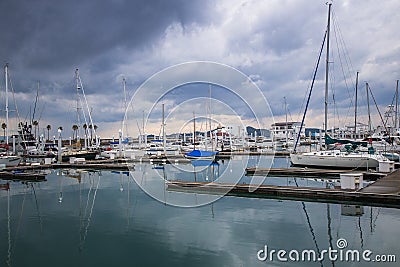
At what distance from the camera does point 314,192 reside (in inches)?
680

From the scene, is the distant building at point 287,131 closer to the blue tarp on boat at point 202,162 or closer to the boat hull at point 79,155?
the blue tarp on boat at point 202,162

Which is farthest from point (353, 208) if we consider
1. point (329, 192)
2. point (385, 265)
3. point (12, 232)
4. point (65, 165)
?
point (65, 165)

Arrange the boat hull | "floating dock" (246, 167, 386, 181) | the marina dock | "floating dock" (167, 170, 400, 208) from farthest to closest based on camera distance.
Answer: the boat hull, "floating dock" (246, 167, 386, 181), the marina dock, "floating dock" (167, 170, 400, 208)

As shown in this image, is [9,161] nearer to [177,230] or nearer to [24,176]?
[24,176]

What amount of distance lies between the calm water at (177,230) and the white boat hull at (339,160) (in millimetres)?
15499

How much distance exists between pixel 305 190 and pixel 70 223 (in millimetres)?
12183

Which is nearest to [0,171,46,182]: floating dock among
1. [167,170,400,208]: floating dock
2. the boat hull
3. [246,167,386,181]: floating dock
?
[167,170,400,208]: floating dock

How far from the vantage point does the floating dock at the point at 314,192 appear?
15.1 metres

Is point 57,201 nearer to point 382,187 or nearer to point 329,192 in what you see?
point 329,192

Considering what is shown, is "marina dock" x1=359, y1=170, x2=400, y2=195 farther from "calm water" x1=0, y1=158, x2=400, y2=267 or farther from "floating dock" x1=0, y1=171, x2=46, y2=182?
"floating dock" x1=0, y1=171, x2=46, y2=182

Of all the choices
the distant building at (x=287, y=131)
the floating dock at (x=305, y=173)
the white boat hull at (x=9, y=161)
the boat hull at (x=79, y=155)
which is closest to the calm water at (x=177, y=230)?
the floating dock at (x=305, y=173)

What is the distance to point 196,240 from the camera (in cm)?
1107

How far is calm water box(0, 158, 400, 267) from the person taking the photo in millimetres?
9617

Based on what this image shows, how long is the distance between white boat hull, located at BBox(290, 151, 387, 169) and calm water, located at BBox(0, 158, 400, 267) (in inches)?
610
